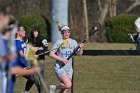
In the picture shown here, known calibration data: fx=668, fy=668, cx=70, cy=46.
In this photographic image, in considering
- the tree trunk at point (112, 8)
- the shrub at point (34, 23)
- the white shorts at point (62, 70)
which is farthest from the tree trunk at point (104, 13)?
the white shorts at point (62, 70)

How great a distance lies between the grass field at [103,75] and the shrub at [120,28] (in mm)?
16054

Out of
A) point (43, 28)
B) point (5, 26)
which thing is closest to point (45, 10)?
point (43, 28)

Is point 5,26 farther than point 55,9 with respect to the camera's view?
No

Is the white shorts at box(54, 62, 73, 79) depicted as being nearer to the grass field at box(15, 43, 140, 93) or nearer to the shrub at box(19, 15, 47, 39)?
the grass field at box(15, 43, 140, 93)

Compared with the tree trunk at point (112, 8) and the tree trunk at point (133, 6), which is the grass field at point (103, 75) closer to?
the tree trunk at point (112, 8)

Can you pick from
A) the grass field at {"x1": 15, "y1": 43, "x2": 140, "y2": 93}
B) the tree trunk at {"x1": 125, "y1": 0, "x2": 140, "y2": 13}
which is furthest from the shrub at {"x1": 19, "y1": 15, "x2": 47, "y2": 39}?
the grass field at {"x1": 15, "y1": 43, "x2": 140, "y2": 93}

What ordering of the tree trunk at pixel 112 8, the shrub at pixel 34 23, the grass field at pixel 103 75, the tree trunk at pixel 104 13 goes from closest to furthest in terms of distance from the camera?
1. the grass field at pixel 103 75
2. the shrub at pixel 34 23
3. the tree trunk at pixel 104 13
4. the tree trunk at pixel 112 8

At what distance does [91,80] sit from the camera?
17.9m

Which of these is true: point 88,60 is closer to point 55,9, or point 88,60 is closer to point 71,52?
point 71,52

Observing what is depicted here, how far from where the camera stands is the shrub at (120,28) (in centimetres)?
3562

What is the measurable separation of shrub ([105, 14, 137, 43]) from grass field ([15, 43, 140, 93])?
632 inches

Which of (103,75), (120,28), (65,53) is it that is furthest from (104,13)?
(65,53)

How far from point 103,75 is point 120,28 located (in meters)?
17.8

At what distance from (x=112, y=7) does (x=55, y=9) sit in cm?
1015
